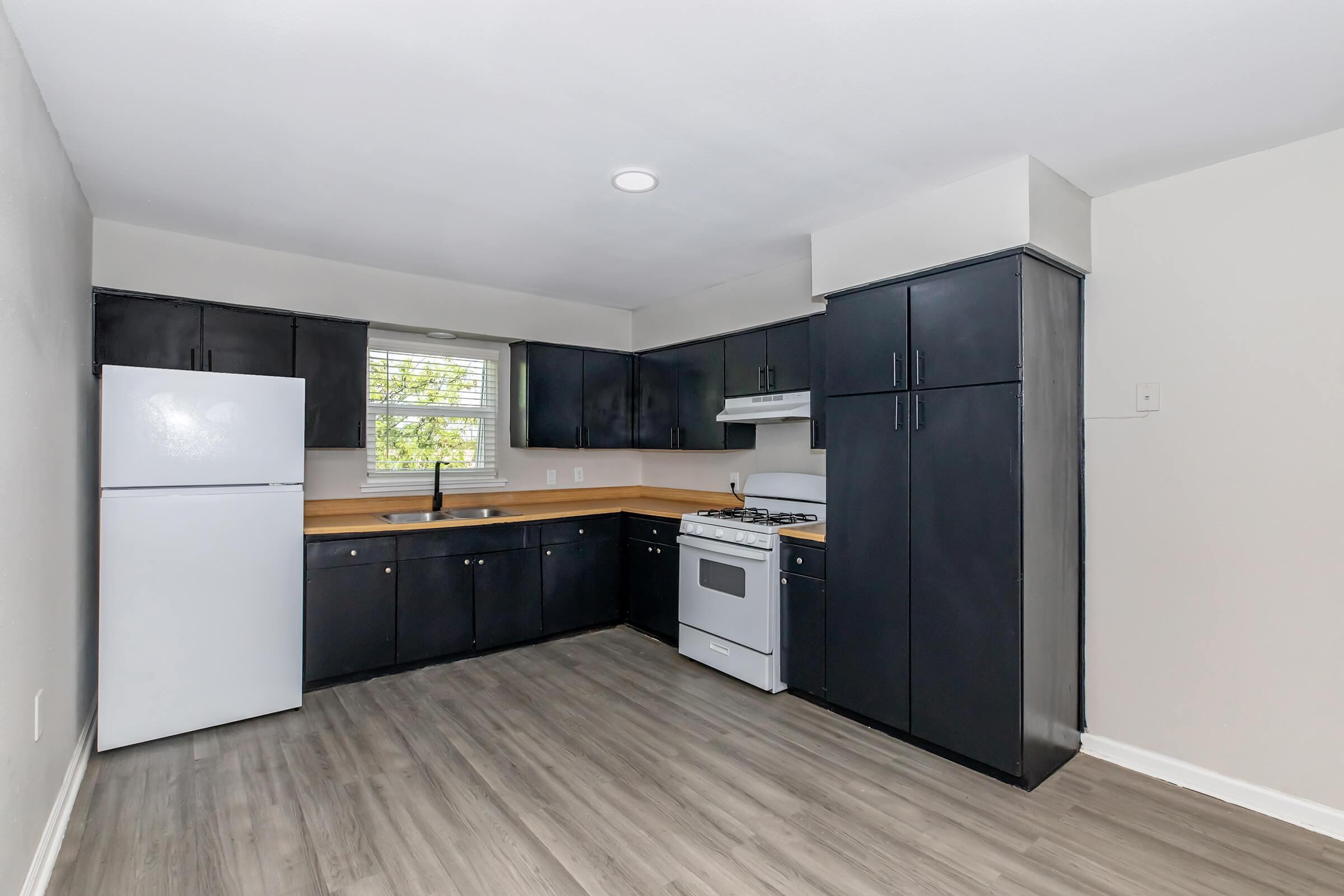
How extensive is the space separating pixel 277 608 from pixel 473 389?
6.79ft

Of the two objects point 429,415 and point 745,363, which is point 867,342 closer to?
point 745,363

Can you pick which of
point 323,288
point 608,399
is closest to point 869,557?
point 608,399

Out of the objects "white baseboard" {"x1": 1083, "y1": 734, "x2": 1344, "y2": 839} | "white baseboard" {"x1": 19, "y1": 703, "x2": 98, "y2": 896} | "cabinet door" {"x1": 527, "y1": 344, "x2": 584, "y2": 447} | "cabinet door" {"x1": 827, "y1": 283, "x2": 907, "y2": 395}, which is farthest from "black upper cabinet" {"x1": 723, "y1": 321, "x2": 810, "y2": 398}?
"white baseboard" {"x1": 19, "y1": 703, "x2": 98, "y2": 896}

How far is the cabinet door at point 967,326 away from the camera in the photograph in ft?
8.34

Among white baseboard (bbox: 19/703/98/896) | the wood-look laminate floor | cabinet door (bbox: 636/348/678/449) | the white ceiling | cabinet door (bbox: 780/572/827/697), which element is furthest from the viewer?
cabinet door (bbox: 636/348/678/449)

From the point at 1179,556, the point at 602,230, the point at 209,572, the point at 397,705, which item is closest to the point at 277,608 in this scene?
the point at 209,572

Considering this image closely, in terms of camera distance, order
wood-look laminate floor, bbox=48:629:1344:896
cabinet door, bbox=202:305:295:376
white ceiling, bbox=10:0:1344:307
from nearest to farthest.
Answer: white ceiling, bbox=10:0:1344:307
wood-look laminate floor, bbox=48:629:1344:896
cabinet door, bbox=202:305:295:376

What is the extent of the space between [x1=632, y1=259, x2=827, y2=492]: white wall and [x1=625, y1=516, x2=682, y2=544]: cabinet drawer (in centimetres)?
65

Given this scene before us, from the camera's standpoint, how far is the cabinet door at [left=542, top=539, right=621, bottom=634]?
14.0ft

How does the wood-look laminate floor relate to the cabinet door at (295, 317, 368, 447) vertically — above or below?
below

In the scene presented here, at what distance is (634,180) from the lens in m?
2.72

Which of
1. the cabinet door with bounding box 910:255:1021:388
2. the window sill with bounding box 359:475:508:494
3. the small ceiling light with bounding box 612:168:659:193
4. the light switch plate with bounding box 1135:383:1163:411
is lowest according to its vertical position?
the window sill with bounding box 359:475:508:494

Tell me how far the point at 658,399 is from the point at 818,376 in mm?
1612

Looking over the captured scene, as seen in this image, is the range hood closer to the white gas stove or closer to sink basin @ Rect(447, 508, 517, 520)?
the white gas stove
